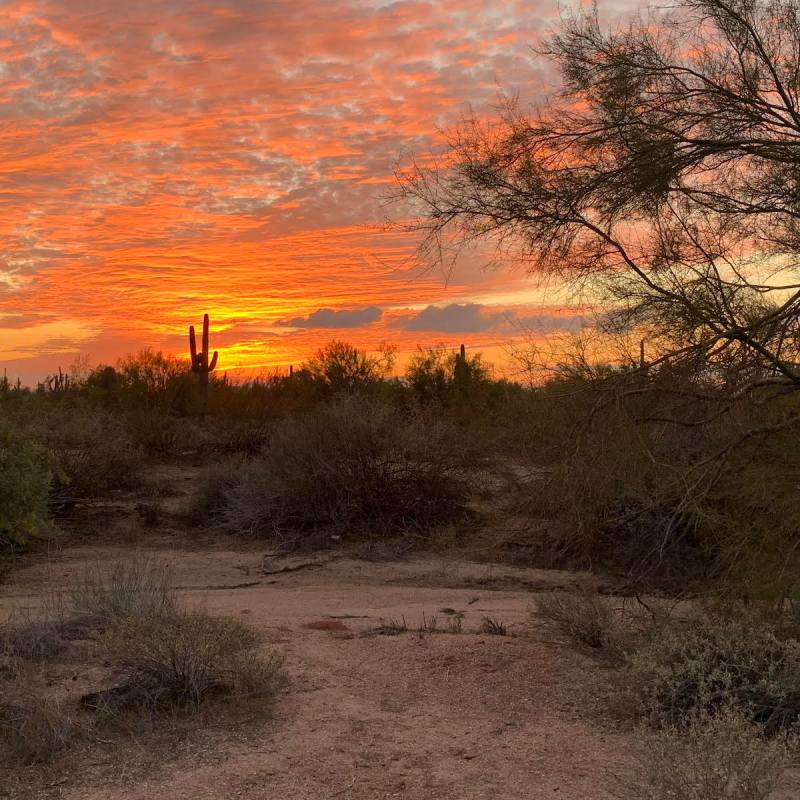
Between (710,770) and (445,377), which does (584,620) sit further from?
(445,377)

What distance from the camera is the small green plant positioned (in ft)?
27.7

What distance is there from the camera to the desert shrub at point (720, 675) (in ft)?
19.5

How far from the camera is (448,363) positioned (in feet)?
103

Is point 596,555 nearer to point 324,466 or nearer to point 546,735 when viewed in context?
point 324,466

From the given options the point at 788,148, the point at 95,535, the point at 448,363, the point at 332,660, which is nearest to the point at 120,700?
the point at 332,660

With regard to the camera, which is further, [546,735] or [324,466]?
[324,466]

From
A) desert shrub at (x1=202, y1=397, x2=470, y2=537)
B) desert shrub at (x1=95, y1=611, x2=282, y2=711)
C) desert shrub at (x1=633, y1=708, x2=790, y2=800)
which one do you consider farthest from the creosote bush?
desert shrub at (x1=202, y1=397, x2=470, y2=537)

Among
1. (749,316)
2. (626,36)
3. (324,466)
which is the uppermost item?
(626,36)

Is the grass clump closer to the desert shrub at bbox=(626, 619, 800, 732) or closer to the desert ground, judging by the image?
the desert ground

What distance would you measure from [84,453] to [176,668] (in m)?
12.6

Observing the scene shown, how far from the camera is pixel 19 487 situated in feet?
43.4

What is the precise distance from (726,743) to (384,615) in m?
5.46

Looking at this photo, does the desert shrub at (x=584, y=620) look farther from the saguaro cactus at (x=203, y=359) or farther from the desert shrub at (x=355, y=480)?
the saguaro cactus at (x=203, y=359)

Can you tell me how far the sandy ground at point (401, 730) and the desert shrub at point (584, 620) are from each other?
0.17 m
